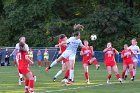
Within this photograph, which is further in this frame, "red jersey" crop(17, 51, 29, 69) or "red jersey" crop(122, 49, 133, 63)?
"red jersey" crop(122, 49, 133, 63)

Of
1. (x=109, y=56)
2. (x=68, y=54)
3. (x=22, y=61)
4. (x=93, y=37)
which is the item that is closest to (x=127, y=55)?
(x=109, y=56)

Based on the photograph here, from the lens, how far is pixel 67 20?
214ft

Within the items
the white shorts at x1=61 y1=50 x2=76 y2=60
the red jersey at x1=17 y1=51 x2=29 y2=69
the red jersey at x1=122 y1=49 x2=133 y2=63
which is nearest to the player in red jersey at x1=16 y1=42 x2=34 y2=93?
the red jersey at x1=17 y1=51 x2=29 y2=69

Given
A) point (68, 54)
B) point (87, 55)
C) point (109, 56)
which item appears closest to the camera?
point (68, 54)

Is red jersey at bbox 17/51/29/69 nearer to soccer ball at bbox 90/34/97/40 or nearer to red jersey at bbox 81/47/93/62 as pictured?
red jersey at bbox 81/47/93/62

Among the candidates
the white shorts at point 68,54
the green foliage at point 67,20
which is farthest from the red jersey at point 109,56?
the green foliage at point 67,20

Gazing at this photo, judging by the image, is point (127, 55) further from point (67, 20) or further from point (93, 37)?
point (67, 20)

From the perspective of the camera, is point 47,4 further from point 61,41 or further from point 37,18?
point 61,41

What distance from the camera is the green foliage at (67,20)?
61.4m

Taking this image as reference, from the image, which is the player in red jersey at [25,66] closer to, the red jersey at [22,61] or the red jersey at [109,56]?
the red jersey at [22,61]

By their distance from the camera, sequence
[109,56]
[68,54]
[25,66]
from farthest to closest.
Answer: [109,56], [68,54], [25,66]

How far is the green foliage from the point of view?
201ft

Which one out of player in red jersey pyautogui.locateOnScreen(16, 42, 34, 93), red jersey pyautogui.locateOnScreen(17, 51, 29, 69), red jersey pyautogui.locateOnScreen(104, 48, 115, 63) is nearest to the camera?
player in red jersey pyautogui.locateOnScreen(16, 42, 34, 93)

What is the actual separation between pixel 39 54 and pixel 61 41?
27745 mm
